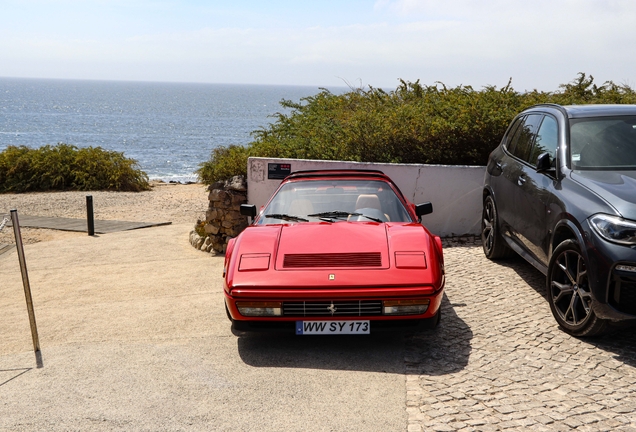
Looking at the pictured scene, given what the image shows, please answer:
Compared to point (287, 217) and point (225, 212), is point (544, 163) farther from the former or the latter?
point (225, 212)

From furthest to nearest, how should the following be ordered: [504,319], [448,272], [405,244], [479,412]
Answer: [448,272] < [504,319] < [405,244] < [479,412]

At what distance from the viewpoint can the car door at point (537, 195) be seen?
21.5ft

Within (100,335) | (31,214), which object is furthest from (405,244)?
(31,214)

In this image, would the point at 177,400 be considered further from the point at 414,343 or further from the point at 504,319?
the point at 504,319

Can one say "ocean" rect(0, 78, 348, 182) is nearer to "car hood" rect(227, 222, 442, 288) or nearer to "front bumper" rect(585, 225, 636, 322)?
"car hood" rect(227, 222, 442, 288)

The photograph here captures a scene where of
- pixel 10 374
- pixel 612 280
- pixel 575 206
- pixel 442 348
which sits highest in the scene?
pixel 575 206

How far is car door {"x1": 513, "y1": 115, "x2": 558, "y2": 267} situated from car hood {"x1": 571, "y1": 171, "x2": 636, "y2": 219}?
389 millimetres

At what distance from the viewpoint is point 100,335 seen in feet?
21.6

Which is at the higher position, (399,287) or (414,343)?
(399,287)

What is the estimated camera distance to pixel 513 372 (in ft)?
17.1

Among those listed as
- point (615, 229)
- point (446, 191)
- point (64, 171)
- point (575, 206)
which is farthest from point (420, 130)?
point (64, 171)

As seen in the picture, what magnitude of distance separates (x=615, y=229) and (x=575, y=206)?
0.59 m

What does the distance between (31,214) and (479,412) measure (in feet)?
52.8

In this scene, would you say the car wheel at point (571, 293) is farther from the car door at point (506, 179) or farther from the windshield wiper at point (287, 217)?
the windshield wiper at point (287, 217)
